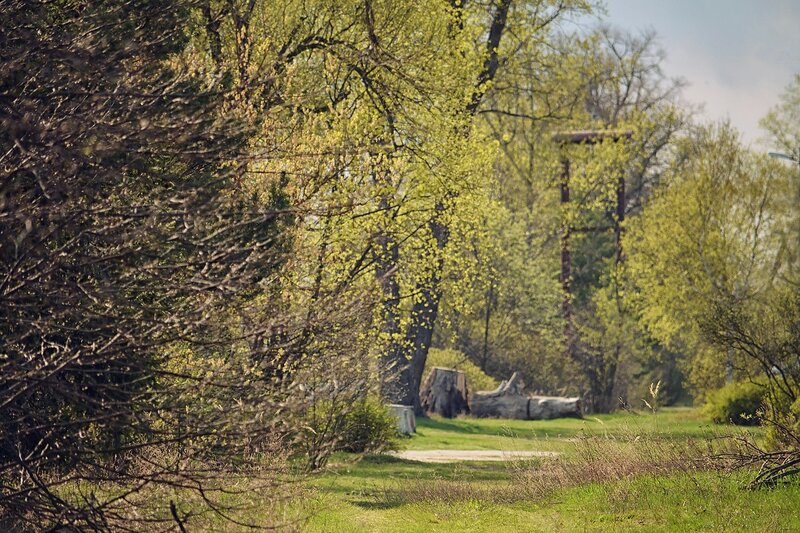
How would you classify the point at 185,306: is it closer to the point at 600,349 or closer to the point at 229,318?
the point at 229,318

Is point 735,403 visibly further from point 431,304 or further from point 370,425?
point 370,425

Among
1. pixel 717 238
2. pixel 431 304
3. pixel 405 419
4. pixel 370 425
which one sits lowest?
pixel 405 419

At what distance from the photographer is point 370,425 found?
64.0 feet

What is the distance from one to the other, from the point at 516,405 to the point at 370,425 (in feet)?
53.9

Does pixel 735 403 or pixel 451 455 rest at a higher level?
pixel 735 403

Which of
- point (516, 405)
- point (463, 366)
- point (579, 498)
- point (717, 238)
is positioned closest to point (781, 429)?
point (579, 498)

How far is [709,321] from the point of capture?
20.0 metres

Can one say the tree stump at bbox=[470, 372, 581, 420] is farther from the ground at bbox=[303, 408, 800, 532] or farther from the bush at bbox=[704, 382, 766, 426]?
the ground at bbox=[303, 408, 800, 532]

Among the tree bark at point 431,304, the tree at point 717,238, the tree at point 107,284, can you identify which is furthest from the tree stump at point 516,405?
the tree at point 107,284

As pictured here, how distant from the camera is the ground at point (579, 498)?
442 inches

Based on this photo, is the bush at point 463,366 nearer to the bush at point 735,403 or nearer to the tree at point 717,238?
the tree at point 717,238

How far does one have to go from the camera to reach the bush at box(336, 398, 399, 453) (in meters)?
19.0

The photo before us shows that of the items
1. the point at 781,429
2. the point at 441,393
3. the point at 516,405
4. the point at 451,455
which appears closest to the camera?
the point at 781,429

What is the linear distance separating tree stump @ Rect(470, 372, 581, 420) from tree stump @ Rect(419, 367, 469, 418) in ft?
3.14
